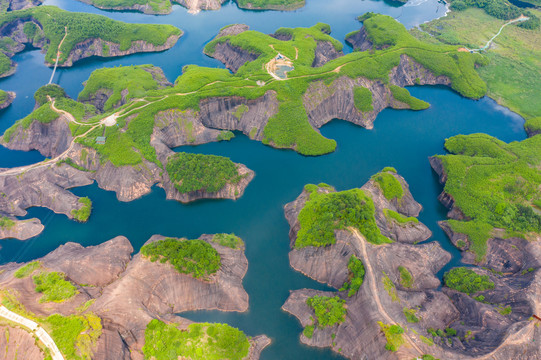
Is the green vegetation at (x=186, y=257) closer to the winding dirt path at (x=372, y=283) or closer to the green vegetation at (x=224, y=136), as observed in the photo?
the winding dirt path at (x=372, y=283)

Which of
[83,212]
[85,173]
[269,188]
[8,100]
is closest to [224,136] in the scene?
[269,188]

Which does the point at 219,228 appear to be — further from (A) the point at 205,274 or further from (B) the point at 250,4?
(B) the point at 250,4

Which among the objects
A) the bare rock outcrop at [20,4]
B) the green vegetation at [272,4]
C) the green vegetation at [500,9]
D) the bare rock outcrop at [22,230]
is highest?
the green vegetation at [500,9]

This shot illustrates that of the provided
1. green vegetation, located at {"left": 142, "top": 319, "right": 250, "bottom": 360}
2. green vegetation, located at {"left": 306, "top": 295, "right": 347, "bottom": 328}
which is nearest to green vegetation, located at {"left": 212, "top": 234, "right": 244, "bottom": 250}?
green vegetation, located at {"left": 142, "top": 319, "right": 250, "bottom": 360}

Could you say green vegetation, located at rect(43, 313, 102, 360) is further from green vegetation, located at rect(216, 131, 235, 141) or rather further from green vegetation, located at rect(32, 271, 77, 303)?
green vegetation, located at rect(216, 131, 235, 141)

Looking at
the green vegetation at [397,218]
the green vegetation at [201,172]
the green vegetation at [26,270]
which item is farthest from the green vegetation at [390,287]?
the green vegetation at [26,270]

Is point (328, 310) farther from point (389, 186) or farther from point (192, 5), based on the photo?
point (192, 5)
